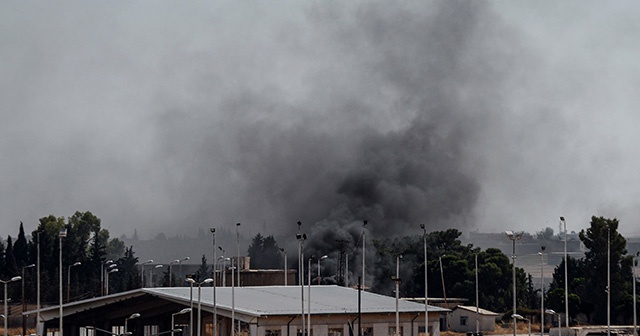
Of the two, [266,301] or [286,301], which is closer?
[266,301]

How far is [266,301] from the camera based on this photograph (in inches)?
3531

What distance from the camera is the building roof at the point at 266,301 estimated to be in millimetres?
85250

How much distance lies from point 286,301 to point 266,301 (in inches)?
61.8

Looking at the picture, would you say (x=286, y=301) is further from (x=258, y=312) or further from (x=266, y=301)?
(x=258, y=312)

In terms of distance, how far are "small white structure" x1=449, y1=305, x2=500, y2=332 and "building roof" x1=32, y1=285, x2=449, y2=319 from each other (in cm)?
2610

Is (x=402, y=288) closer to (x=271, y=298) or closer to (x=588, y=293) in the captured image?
(x=588, y=293)

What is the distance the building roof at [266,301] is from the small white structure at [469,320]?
26.1 m

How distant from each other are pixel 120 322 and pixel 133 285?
148ft

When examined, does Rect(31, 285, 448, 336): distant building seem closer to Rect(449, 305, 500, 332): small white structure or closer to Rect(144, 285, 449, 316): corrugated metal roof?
Rect(144, 285, 449, 316): corrugated metal roof

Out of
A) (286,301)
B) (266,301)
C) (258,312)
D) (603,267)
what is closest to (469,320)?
(603,267)

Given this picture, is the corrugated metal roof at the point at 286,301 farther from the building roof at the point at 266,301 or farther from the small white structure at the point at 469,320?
the small white structure at the point at 469,320

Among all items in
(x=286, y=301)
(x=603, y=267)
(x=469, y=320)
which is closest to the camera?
(x=286, y=301)

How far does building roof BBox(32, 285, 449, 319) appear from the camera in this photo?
85250mm

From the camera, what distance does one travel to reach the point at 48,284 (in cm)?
14388
